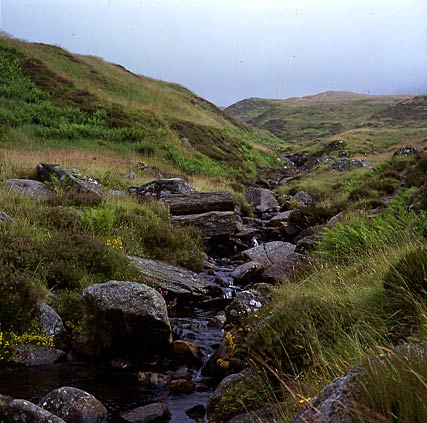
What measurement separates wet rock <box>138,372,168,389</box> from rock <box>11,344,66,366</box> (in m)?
1.20

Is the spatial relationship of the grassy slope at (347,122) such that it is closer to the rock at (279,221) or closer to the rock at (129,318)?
the rock at (279,221)

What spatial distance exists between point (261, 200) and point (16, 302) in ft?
44.6

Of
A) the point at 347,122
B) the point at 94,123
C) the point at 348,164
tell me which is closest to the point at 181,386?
the point at 94,123

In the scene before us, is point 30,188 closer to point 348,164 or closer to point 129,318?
point 129,318

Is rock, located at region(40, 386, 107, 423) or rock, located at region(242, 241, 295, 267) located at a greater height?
rock, located at region(242, 241, 295, 267)

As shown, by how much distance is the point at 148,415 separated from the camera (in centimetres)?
480

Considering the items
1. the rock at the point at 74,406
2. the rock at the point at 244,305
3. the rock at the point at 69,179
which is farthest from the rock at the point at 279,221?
the rock at the point at 74,406

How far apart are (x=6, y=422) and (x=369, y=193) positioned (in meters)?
12.6

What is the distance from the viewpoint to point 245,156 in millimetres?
34688

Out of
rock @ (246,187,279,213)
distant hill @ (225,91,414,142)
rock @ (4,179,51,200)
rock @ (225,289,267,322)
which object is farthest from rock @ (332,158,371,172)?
distant hill @ (225,91,414,142)

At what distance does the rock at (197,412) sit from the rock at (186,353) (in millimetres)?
1159

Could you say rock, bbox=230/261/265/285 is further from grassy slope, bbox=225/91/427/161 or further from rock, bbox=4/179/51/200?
grassy slope, bbox=225/91/427/161

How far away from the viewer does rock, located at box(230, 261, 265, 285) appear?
959 centimetres

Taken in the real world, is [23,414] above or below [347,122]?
below
